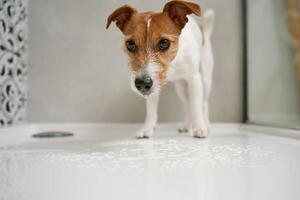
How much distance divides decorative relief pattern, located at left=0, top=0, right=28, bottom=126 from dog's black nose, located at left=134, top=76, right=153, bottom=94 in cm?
74

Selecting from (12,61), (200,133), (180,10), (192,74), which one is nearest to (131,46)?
(180,10)

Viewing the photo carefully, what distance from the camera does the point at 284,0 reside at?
1.80m

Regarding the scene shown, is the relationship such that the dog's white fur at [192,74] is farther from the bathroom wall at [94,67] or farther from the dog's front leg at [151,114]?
the bathroom wall at [94,67]

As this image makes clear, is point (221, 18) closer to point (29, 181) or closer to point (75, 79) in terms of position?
point (75, 79)

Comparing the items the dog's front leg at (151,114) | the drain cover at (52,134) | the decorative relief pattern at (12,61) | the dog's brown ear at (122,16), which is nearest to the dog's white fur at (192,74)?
the dog's front leg at (151,114)

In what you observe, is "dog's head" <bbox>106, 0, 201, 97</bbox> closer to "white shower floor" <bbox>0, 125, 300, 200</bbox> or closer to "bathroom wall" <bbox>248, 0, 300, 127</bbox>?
"white shower floor" <bbox>0, 125, 300, 200</bbox>

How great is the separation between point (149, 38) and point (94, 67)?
1.79 feet

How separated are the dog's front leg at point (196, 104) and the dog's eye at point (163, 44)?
0.35 meters

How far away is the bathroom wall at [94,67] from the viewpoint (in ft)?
4.19

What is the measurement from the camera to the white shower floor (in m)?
0.61

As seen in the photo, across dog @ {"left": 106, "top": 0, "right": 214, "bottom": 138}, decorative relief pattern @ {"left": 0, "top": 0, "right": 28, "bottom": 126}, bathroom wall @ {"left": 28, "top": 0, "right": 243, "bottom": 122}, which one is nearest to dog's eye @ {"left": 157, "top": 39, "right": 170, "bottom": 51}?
dog @ {"left": 106, "top": 0, "right": 214, "bottom": 138}

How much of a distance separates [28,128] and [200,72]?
3.22ft

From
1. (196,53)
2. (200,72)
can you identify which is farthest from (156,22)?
(200,72)

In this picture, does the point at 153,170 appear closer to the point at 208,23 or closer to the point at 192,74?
the point at 192,74
